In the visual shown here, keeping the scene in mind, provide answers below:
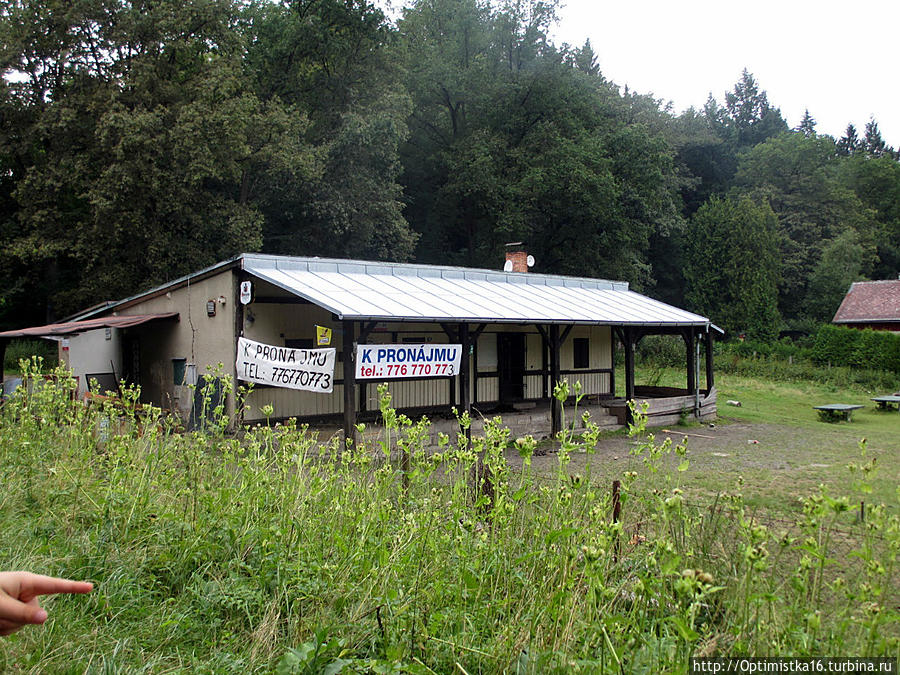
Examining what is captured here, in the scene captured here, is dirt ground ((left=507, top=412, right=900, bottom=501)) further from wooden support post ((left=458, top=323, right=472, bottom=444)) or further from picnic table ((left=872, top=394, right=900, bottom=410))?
picnic table ((left=872, top=394, right=900, bottom=410))

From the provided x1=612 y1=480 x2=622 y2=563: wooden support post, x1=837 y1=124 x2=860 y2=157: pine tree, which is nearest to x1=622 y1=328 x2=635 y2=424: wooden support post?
x1=612 y1=480 x2=622 y2=563: wooden support post

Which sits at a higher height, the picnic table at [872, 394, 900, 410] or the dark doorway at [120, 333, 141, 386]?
the dark doorway at [120, 333, 141, 386]

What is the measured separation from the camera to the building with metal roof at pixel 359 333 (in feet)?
37.8

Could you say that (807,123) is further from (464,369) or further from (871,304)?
(464,369)

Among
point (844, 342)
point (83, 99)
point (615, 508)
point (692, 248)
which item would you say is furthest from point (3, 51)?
point (692, 248)

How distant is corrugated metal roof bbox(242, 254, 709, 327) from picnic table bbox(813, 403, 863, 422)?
4329mm

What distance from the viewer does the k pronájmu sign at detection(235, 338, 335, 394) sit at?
36.7ft

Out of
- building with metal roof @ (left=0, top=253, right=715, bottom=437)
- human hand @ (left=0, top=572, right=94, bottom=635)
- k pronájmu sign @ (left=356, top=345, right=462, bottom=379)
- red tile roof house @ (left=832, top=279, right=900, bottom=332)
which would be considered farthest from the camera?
red tile roof house @ (left=832, top=279, right=900, bottom=332)

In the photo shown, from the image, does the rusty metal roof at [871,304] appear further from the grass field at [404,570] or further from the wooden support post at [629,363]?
the grass field at [404,570]

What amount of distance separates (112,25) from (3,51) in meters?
3.38

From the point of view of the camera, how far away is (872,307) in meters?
38.6

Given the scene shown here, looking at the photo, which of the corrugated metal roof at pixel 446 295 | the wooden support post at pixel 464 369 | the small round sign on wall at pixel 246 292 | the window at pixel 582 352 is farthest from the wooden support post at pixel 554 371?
the small round sign on wall at pixel 246 292

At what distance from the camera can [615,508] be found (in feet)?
13.3

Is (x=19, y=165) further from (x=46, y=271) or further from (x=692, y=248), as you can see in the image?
(x=692, y=248)
